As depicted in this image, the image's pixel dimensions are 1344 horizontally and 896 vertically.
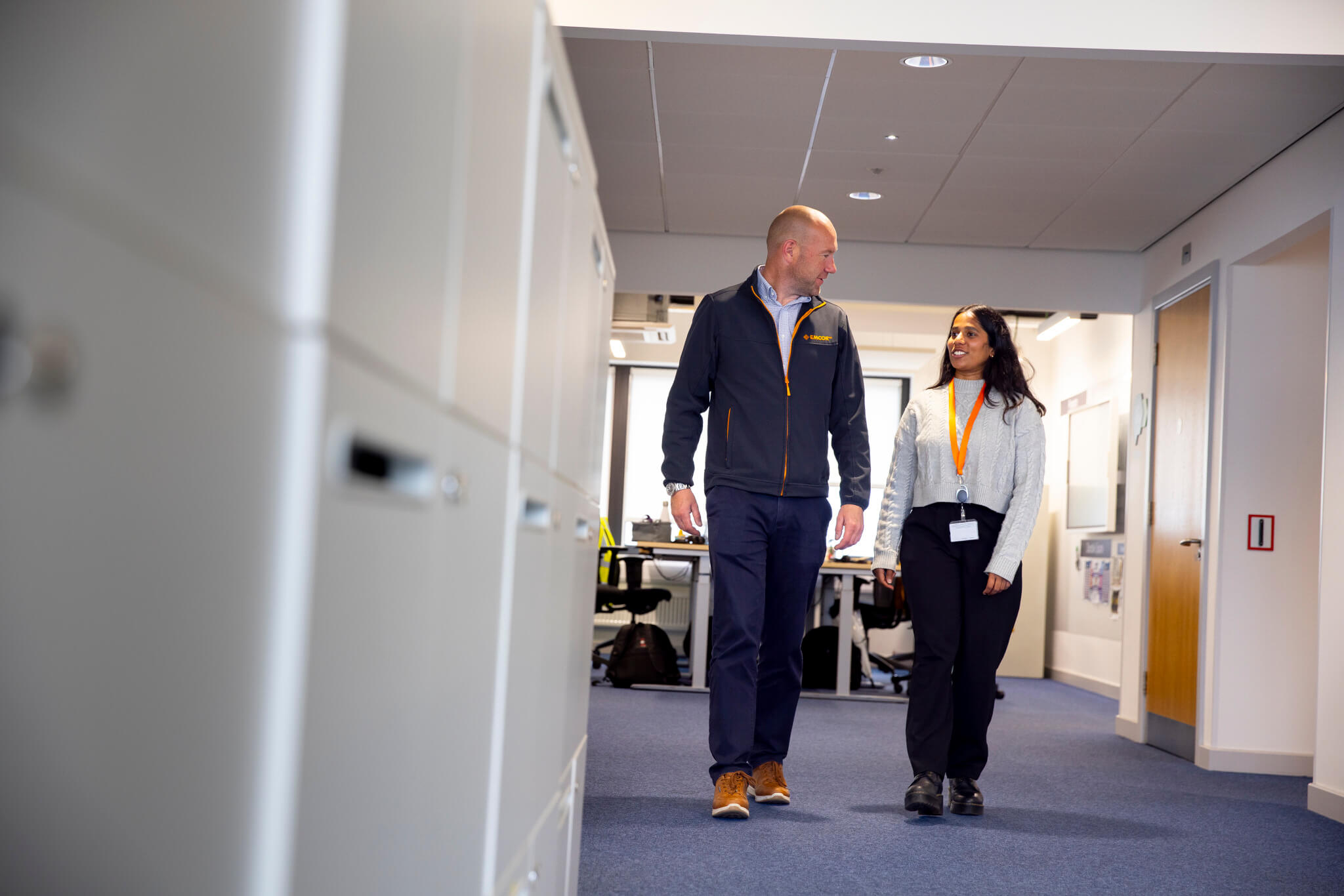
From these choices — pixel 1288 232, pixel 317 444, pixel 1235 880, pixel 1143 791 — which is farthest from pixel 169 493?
pixel 1288 232

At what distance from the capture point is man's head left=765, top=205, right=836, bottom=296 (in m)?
2.98

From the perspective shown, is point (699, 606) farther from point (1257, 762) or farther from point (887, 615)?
point (1257, 762)

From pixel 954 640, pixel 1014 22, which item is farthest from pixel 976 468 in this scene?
pixel 1014 22

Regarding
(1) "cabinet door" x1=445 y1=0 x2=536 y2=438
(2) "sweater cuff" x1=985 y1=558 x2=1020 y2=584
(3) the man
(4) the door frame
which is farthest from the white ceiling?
(1) "cabinet door" x1=445 y1=0 x2=536 y2=438

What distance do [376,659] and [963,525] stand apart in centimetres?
252

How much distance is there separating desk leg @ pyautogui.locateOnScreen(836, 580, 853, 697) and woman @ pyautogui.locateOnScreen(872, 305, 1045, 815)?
3.04 m

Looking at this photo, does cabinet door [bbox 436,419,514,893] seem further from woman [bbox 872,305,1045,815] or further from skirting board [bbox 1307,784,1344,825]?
skirting board [bbox 1307,784,1344,825]

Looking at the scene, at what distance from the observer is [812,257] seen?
298 cm

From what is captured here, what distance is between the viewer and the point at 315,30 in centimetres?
46

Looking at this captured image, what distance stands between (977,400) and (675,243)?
3.48m

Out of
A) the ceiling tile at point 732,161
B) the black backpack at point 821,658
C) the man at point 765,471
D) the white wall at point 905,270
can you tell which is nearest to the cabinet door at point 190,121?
the man at point 765,471

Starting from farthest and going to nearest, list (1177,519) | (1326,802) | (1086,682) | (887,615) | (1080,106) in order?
(1086,682) < (887,615) < (1177,519) < (1080,106) < (1326,802)

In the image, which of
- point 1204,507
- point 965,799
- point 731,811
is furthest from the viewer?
point 1204,507

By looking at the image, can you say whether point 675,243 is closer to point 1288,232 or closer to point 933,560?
point 1288,232
